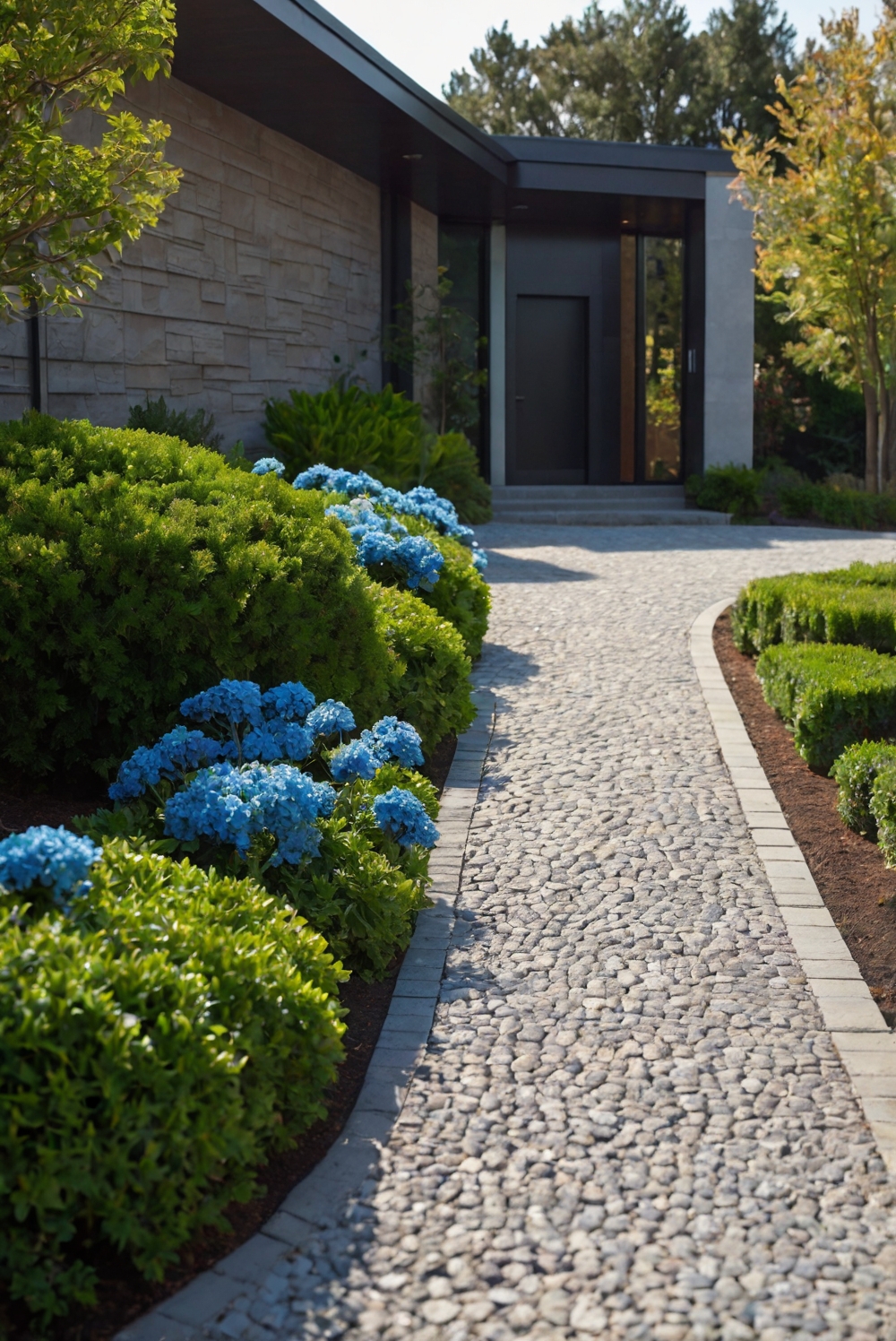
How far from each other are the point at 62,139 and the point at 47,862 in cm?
289

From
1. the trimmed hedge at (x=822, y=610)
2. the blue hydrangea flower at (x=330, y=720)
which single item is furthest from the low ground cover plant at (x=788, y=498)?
the blue hydrangea flower at (x=330, y=720)

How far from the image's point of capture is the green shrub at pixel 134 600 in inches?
151

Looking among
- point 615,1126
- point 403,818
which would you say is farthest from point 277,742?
point 615,1126

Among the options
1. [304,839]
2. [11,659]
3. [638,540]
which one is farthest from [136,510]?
[638,540]

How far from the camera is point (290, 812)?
10.8ft

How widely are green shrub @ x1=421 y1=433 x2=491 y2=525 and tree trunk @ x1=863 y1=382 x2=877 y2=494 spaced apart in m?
5.23

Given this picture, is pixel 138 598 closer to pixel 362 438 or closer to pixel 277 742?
pixel 277 742

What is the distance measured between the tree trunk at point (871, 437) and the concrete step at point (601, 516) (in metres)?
2.14

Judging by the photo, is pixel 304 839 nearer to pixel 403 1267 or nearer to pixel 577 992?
pixel 577 992

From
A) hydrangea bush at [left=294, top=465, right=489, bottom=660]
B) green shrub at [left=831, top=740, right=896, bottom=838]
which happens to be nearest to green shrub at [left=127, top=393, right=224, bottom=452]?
hydrangea bush at [left=294, top=465, right=489, bottom=660]

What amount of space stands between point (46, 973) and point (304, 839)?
1.23 metres

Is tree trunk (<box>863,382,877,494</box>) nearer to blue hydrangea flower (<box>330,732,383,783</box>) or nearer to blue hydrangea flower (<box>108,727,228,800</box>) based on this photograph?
blue hydrangea flower (<box>330,732,383,783</box>)

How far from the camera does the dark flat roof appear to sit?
8.21m

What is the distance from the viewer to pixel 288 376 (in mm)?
11367
